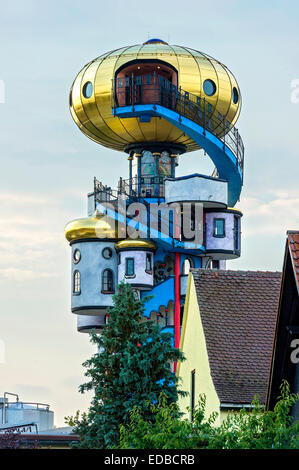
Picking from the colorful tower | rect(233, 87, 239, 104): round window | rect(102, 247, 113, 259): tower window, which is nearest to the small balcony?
the colorful tower

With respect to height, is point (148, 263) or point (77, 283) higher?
point (148, 263)

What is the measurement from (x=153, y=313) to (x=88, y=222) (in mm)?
5792

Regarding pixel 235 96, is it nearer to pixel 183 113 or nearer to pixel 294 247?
pixel 183 113

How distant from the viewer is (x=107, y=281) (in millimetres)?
60844

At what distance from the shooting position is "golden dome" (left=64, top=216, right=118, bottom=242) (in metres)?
61.0

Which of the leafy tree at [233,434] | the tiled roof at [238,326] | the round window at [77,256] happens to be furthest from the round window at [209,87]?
the leafy tree at [233,434]

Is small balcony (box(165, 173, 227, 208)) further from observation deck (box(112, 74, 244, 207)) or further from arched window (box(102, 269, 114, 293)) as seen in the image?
arched window (box(102, 269, 114, 293))

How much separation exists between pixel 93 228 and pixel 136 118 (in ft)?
19.7

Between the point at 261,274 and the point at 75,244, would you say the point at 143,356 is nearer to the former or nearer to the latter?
the point at 261,274

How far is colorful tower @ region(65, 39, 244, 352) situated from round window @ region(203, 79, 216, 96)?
0.05 metres

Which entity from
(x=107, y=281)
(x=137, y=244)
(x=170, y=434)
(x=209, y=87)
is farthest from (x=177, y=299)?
(x=170, y=434)

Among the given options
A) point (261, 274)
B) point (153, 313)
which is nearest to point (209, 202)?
point (153, 313)

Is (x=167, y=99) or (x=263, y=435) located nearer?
(x=263, y=435)
